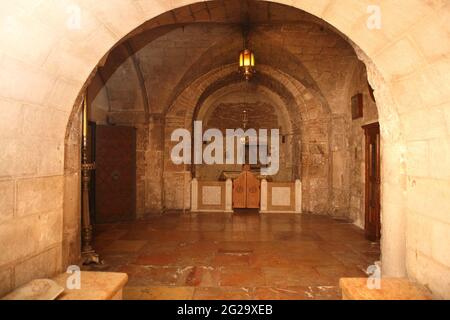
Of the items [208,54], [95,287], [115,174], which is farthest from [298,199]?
[95,287]

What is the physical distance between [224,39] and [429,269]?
634 centimetres

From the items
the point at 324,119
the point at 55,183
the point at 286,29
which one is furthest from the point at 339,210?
the point at 55,183

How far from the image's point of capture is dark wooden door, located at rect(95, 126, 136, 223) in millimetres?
6777

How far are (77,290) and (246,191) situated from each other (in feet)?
21.5

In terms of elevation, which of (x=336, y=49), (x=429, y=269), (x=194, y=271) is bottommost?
(x=194, y=271)

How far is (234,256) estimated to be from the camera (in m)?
4.46

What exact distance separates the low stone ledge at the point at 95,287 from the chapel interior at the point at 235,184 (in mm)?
30

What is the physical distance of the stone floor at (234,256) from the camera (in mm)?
3346

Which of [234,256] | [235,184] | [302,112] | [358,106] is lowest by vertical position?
[234,256]

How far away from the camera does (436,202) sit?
83.6 inches

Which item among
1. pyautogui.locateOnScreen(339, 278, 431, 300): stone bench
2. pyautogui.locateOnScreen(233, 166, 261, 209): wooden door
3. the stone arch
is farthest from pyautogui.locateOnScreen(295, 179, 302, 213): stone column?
pyautogui.locateOnScreen(339, 278, 431, 300): stone bench

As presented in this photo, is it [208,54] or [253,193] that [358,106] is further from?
[208,54]

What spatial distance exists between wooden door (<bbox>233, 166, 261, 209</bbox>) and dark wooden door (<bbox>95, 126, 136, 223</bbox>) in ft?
9.06
